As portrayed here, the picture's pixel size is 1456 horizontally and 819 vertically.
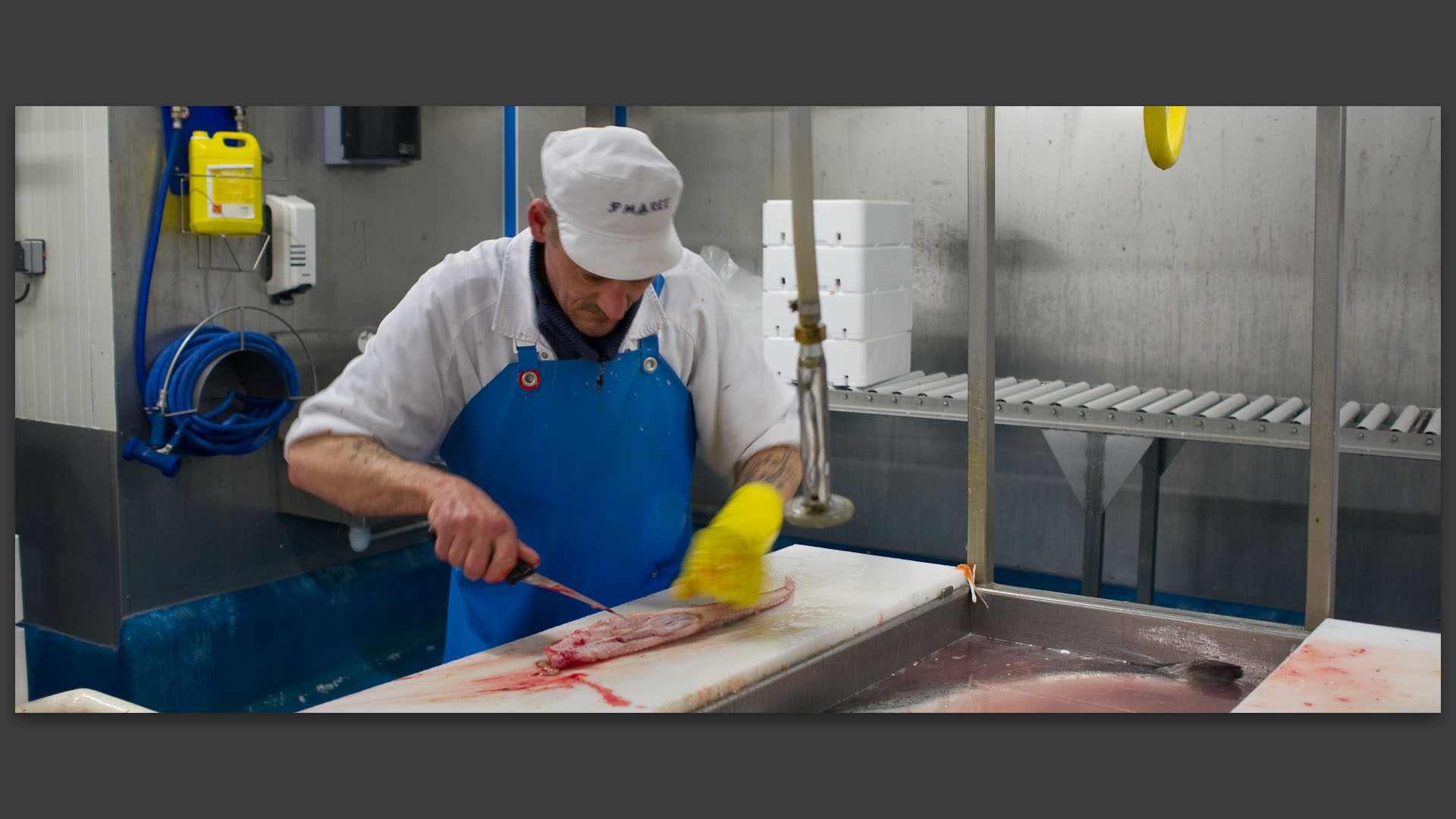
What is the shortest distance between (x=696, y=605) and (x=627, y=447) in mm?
325

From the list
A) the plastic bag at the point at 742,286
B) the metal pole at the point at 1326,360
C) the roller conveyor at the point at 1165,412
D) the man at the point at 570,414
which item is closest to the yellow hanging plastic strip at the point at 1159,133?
the metal pole at the point at 1326,360

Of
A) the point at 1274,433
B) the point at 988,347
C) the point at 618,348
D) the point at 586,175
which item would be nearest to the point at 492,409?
the point at 618,348

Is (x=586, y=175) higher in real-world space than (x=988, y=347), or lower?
higher

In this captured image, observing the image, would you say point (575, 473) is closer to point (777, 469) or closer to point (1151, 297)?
point (777, 469)

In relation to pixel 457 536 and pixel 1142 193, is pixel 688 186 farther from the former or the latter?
pixel 457 536

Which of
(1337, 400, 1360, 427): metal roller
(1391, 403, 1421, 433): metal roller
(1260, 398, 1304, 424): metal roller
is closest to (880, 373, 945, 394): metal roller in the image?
(1260, 398, 1304, 424): metal roller

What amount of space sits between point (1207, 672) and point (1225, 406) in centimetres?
206

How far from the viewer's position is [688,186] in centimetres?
543

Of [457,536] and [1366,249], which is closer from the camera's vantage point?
[457,536]

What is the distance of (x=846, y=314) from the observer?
13.7 feet

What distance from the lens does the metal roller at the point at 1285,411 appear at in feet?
12.1

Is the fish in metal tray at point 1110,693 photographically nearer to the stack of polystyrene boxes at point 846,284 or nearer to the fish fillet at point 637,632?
the fish fillet at point 637,632

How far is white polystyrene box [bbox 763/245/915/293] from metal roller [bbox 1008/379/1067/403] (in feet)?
1.99

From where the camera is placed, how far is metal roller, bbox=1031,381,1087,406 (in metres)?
4.09
